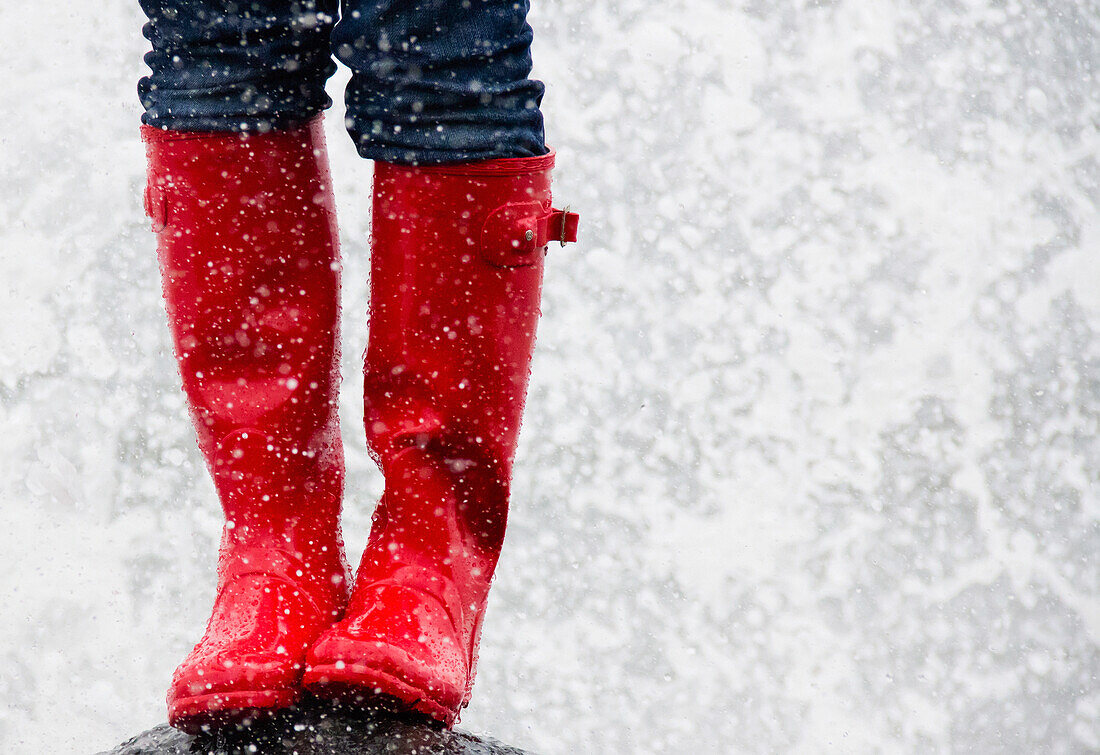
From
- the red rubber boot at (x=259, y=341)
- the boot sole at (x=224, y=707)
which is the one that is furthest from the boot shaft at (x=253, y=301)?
the boot sole at (x=224, y=707)

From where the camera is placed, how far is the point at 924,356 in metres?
1.45

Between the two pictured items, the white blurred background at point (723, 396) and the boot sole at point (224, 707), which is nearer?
the boot sole at point (224, 707)

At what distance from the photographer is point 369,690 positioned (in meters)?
0.49

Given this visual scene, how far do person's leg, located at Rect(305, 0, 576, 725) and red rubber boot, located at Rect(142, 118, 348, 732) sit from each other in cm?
4

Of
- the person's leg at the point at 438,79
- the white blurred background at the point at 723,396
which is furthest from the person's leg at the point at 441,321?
the white blurred background at the point at 723,396

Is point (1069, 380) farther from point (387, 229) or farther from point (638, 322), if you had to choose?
point (387, 229)

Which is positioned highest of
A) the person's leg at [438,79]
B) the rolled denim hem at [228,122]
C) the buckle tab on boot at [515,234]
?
the person's leg at [438,79]

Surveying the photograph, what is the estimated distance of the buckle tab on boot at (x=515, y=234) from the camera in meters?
0.54

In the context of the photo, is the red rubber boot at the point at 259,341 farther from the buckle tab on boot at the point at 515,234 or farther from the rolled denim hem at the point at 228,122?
the buckle tab on boot at the point at 515,234

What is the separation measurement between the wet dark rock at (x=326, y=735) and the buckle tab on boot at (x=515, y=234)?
259mm

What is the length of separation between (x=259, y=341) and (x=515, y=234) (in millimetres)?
163

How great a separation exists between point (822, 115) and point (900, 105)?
0.12m

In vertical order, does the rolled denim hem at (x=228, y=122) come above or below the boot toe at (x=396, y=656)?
above

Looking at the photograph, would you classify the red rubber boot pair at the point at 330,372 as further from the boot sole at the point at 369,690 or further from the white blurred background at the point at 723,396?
the white blurred background at the point at 723,396
